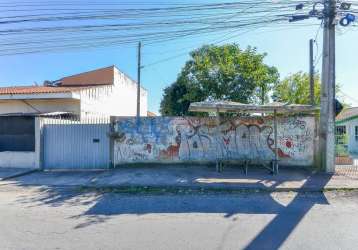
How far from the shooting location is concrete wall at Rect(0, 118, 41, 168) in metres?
12.0

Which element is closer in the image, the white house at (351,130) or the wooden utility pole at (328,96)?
the wooden utility pole at (328,96)

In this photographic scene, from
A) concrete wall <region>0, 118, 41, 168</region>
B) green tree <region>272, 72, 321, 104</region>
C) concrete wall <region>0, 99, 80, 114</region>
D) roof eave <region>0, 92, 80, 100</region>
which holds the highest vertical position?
green tree <region>272, 72, 321, 104</region>

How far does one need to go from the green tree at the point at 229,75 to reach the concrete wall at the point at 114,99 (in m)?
5.52

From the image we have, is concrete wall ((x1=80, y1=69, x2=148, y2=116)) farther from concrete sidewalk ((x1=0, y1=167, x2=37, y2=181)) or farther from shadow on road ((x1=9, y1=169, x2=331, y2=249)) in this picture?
shadow on road ((x1=9, y1=169, x2=331, y2=249))

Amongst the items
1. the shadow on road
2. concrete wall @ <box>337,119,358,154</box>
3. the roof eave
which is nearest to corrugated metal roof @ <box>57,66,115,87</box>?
the roof eave

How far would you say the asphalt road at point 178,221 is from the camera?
4.46m

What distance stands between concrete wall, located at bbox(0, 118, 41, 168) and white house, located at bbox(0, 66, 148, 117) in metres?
1.96

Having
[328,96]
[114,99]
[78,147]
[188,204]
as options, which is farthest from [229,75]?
[188,204]

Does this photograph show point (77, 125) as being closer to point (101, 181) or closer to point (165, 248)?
point (101, 181)

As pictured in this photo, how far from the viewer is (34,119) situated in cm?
1222

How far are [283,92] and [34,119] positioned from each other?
58.6ft

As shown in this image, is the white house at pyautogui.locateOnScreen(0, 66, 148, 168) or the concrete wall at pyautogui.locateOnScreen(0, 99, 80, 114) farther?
the concrete wall at pyautogui.locateOnScreen(0, 99, 80, 114)

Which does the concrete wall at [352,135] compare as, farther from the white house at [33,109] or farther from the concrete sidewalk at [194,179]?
the white house at [33,109]

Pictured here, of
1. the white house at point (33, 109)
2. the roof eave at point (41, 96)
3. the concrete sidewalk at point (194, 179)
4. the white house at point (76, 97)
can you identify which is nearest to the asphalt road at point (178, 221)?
the concrete sidewalk at point (194, 179)
